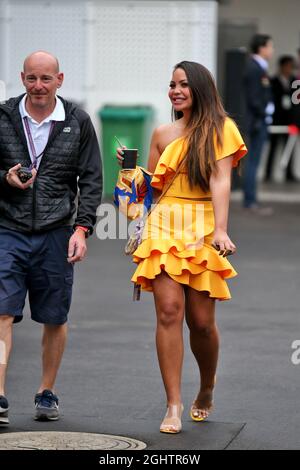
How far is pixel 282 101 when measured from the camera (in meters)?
22.1

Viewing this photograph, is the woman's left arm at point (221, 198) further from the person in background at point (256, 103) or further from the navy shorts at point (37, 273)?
the person in background at point (256, 103)

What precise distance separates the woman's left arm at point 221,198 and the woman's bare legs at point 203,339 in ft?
1.09

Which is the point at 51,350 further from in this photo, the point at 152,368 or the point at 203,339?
the point at 152,368

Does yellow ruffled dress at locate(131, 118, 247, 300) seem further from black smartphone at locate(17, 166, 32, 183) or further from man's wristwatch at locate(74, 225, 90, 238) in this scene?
black smartphone at locate(17, 166, 32, 183)

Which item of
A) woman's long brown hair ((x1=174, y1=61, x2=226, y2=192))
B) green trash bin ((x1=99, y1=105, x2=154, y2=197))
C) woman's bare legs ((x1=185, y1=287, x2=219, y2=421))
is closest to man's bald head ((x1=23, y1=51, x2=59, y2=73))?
woman's long brown hair ((x1=174, y1=61, x2=226, y2=192))

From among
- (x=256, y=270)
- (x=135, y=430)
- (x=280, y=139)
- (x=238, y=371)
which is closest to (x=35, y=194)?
(x=135, y=430)

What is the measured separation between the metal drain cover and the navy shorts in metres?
0.69

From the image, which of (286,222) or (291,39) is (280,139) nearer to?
(291,39)

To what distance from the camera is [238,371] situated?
8289 mm

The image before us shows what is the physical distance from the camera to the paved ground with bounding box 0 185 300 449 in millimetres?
6668

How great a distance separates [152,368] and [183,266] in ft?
6.36

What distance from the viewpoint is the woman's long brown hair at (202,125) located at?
659 cm

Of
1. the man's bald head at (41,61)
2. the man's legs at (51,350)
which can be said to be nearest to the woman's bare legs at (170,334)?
the man's legs at (51,350)

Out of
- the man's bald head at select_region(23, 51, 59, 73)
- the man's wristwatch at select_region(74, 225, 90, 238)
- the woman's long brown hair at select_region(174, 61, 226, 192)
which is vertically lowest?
the man's wristwatch at select_region(74, 225, 90, 238)
